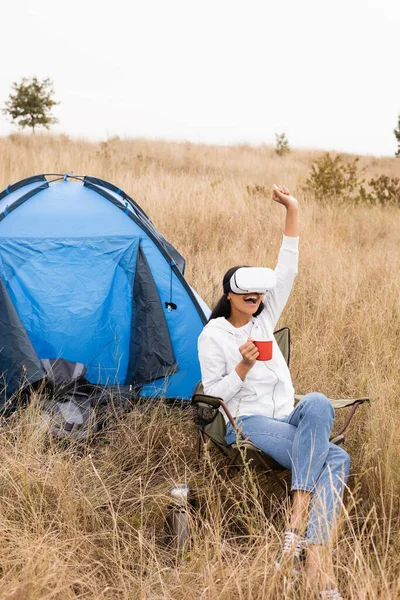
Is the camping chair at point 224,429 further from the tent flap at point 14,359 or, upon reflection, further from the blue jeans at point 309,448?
the tent flap at point 14,359

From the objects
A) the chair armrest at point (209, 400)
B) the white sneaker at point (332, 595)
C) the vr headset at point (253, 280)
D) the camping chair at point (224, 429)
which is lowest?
the white sneaker at point (332, 595)

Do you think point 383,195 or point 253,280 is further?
point 383,195

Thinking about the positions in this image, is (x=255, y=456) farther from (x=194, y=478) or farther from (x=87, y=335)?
(x=87, y=335)

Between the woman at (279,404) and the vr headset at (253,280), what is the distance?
0.08ft

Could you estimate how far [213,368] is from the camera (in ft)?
9.62

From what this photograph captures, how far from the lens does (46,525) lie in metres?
2.57

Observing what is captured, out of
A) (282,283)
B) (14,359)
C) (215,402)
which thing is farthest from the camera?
(14,359)

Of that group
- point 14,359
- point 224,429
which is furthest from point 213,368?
point 14,359

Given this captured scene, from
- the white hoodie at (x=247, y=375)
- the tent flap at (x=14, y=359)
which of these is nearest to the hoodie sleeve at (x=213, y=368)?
the white hoodie at (x=247, y=375)

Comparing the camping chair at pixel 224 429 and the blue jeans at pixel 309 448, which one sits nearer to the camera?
the blue jeans at pixel 309 448

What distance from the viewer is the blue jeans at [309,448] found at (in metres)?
2.39

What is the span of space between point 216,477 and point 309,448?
1.98 feet

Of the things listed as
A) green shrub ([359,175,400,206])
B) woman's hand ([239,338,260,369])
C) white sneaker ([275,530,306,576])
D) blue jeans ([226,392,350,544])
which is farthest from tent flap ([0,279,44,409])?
green shrub ([359,175,400,206])

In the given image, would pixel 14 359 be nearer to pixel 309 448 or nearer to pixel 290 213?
pixel 290 213
